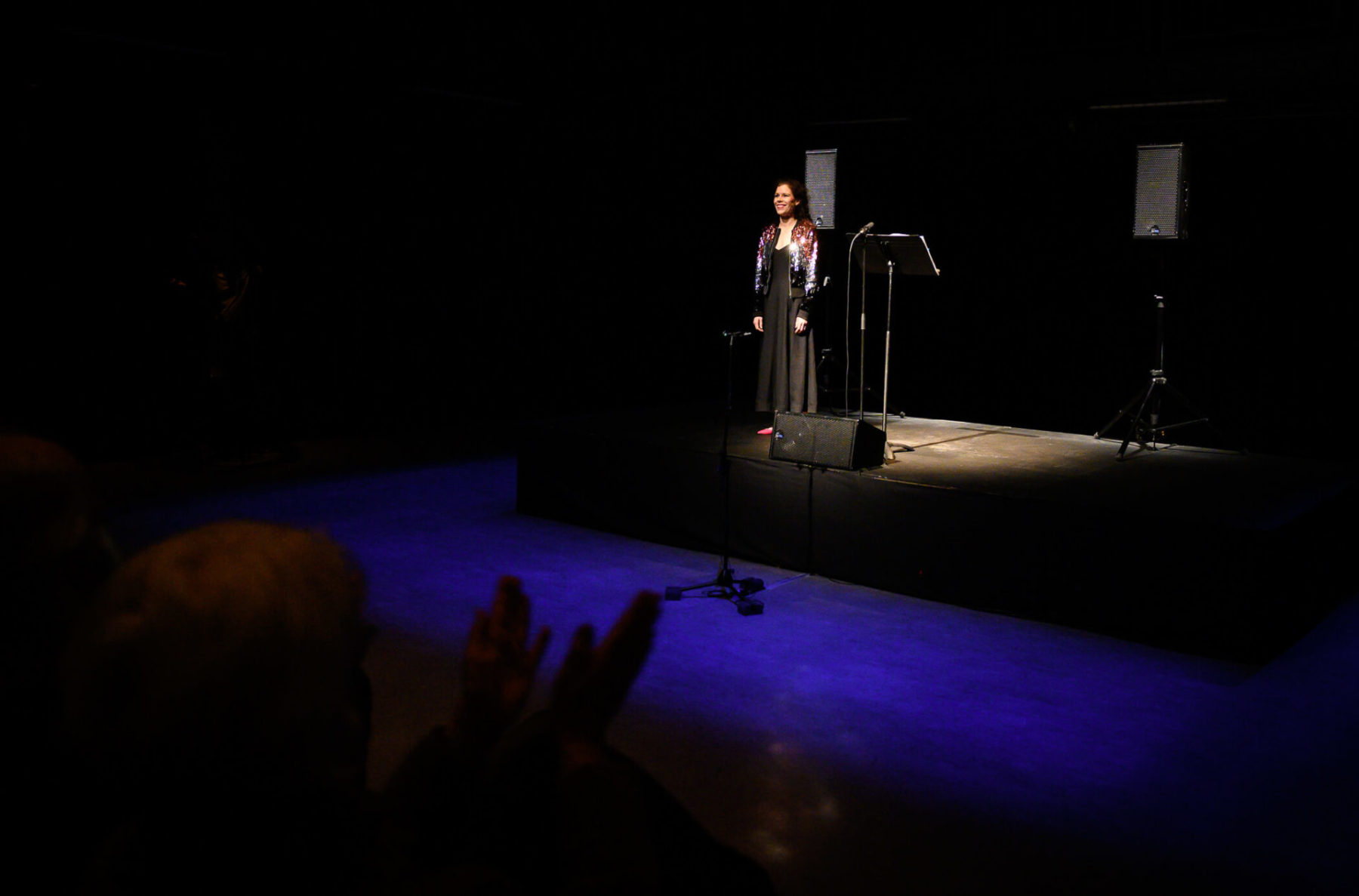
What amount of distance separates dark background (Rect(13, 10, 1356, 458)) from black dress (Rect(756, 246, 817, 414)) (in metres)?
1.75

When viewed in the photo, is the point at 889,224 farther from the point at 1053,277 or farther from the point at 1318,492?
the point at 1318,492

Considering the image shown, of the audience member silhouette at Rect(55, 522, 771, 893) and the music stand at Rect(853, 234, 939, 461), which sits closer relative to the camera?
the audience member silhouette at Rect(55, 522, 771, 893)

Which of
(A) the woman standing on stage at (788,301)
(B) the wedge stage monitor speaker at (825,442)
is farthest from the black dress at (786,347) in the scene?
(B) the wedge stage monitor speaker at (825,442)

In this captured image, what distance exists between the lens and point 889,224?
331 inches

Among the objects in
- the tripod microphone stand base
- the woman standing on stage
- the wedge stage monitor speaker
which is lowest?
the tripod microphone stand base

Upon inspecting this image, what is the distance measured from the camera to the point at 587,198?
9367 mm

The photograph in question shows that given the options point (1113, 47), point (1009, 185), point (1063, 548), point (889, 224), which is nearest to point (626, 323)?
point (889, 224)

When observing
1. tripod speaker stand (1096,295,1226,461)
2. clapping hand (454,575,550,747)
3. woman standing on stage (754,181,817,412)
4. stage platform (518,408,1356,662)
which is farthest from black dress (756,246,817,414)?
clapping hand (454,575,550,747)

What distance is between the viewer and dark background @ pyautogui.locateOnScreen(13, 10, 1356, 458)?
658cm

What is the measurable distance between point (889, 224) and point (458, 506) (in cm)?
406

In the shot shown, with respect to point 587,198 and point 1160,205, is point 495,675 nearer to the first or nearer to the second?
point 1160,205

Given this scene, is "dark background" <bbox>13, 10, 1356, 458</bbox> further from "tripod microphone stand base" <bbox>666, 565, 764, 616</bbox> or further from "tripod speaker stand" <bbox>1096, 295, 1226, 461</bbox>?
"tripod microphone stand base" <bbox>666, 565, 764, 616</bbox>

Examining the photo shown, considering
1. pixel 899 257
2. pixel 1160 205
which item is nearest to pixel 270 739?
pixel 899 257

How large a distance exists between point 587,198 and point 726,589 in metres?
5.45
